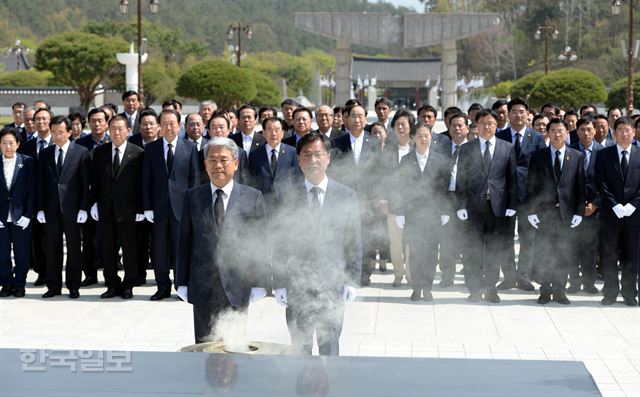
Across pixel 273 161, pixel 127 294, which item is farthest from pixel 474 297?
pixel 127 294

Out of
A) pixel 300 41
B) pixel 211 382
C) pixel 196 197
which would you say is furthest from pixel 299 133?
pixel 300 41

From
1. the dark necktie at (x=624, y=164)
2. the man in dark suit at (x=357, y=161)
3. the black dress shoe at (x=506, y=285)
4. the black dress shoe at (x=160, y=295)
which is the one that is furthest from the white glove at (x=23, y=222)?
the dark necktie at (x=624, y=164)

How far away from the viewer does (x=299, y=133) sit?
835cm

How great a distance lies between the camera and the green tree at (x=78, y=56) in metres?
42.8

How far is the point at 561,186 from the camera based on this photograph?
777cm

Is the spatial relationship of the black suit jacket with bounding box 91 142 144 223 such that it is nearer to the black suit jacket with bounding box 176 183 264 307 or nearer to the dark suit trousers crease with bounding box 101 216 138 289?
the dark suit trousers crease with bounding box 101 216 138 289

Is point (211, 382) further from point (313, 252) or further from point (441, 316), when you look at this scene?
point (441, 316)

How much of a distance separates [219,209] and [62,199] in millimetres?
3940

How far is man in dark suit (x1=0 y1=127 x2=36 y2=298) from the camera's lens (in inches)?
315

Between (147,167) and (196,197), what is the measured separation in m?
3.55

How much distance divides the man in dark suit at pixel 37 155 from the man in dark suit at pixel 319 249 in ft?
15.5

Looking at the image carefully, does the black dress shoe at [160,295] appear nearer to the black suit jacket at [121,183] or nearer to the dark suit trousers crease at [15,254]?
the black suit jacket at [121,183]

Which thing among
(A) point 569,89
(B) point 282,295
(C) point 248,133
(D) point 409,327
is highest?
(A) point 569,89

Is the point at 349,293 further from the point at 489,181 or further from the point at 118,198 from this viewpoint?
the point at 118,198
